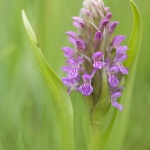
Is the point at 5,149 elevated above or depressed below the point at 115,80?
below

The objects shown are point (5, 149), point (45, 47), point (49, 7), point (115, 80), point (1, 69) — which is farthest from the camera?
point (49, 7)

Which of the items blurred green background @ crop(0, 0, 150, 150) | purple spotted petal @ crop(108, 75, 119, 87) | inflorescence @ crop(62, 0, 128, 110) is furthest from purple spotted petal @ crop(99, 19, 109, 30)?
blurred green background @ crop(0, 0, 150, 150)

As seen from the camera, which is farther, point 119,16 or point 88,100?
point 119,16

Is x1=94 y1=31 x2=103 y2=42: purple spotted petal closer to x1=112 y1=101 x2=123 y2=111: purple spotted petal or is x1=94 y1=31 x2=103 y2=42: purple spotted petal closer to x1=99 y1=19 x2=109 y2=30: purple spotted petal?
x1=99 y1=19 x2=109 y2=30: purple spotted petal

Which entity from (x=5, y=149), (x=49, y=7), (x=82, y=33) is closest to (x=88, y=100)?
(x=82, y=33)

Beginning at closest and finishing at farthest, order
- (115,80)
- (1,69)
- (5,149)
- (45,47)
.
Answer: (115,80) → (5,149) → (1,69) → (45,47)

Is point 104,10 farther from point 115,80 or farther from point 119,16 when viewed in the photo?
point 119,16

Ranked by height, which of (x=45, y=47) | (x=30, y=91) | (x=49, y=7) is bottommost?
(x=30, y=91)

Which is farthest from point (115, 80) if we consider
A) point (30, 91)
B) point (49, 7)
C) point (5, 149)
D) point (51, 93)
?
point (49, 7)

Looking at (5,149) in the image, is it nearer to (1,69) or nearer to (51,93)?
(51,93)
